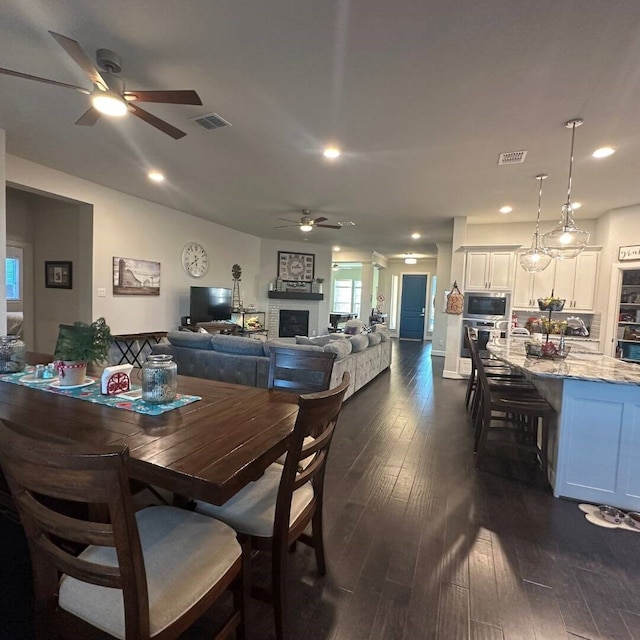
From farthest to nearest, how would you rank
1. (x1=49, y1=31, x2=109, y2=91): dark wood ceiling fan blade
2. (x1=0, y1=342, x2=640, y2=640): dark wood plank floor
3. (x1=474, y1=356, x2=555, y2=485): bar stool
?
(x1=474, y1=356, x2=555, y2=485): bar stool → (x1=49, y1=31, x2=109, y2=91): dark wood ceiling fan blade → (x1=0, y1=342, x2=640, y2=640): dark wood plank floor

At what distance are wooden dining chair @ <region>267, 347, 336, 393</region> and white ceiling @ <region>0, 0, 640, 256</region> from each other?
181cm

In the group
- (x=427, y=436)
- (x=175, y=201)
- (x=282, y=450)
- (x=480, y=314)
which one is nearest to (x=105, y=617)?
(x=282, y=450)

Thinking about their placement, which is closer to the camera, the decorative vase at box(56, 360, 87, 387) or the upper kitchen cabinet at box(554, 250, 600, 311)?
the decorative vase at box(56, 360, 87, 387)

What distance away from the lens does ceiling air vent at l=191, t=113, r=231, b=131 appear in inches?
116

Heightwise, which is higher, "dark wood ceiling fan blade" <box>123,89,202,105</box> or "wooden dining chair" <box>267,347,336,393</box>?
"dark wood ceiling fan blade" <box>123,89,202,105</box>

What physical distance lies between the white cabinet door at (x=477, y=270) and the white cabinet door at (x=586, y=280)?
4.41ft

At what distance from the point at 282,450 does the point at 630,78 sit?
3093mm

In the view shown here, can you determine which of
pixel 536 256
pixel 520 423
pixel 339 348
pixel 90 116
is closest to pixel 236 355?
pixel 339 348

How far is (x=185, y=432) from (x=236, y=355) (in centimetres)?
265

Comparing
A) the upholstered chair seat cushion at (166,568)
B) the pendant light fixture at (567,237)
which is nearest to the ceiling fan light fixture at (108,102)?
the upholstered chair seat cushion at (166,568)

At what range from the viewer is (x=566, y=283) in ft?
19.0

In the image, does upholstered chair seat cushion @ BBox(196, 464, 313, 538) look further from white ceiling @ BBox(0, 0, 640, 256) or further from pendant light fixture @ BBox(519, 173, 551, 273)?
pendant light fixture @ BBox(519, 173, 551, 273)

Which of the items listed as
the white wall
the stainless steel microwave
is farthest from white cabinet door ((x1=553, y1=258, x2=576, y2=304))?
the white wall

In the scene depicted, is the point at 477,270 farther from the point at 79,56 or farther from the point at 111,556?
the point at 111,556
